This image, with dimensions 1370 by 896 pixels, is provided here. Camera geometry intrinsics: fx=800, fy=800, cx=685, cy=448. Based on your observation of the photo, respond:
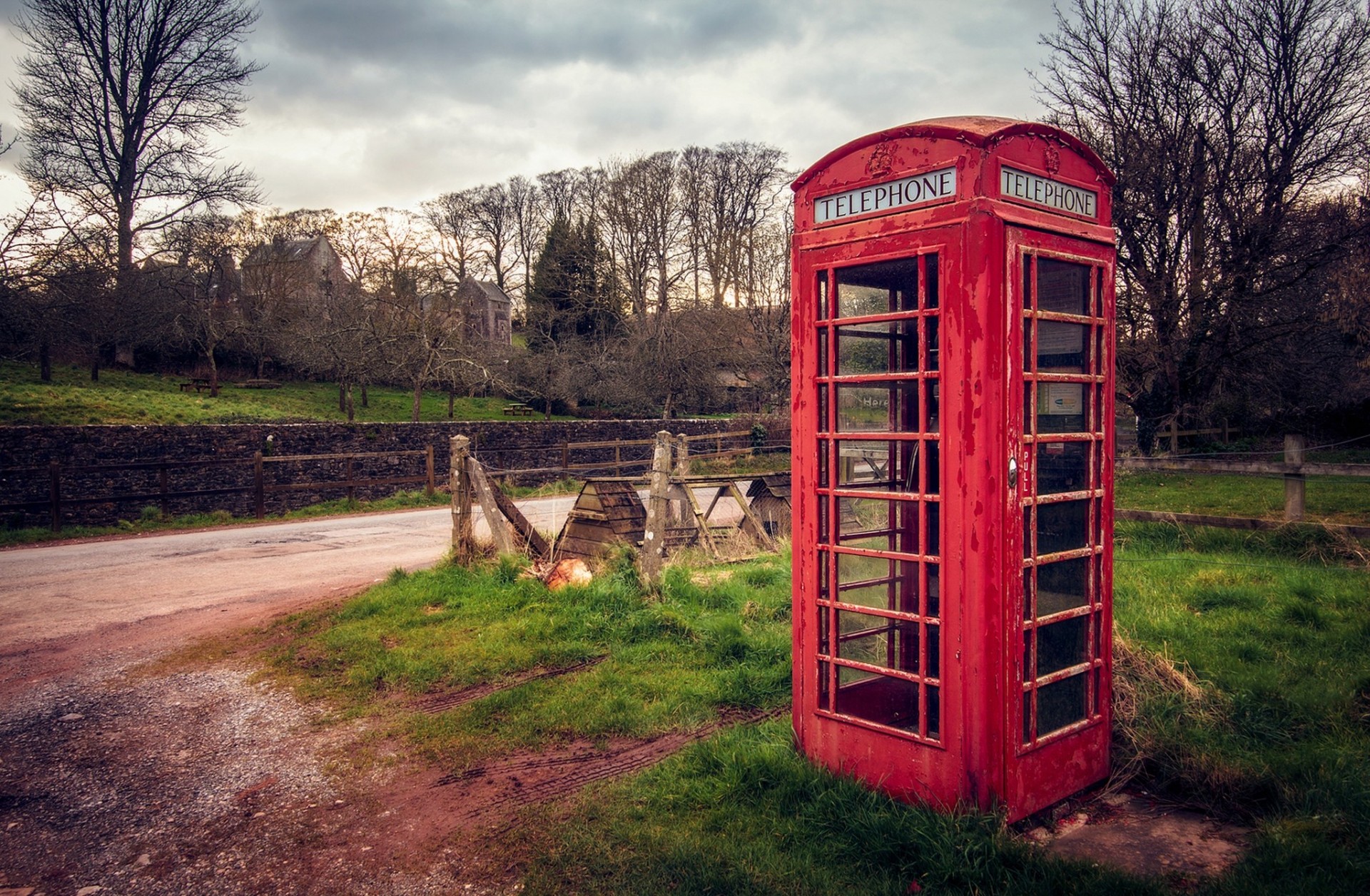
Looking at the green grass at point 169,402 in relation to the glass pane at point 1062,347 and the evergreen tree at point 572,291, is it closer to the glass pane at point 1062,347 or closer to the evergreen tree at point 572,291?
the evergreen tree at point 572,291

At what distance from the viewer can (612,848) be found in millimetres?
3244

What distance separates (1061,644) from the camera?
11.4ft

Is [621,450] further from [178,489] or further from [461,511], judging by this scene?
[461,511]

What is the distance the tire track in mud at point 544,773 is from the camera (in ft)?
12.1

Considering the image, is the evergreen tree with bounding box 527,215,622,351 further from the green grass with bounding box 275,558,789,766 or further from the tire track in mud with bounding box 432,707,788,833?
the tire track in mud with bounding box 432,707,788,833

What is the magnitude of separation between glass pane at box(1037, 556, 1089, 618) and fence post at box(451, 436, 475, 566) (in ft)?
20.9

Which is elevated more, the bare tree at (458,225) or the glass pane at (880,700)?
the bare tree at (458,225)

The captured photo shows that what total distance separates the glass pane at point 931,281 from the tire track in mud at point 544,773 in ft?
8.11

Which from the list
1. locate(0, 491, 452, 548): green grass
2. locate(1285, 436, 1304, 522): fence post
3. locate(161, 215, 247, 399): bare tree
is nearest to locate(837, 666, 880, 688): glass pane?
locate(1285, 436, 1304, 522): fence post

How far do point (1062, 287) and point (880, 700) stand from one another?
2100 millimetres

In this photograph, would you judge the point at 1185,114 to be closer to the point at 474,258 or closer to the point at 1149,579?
the point at 1149,579

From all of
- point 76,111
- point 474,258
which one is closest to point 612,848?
point 76,111

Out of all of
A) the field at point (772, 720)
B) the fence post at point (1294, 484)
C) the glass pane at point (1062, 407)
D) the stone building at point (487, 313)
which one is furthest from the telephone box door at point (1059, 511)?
the stone building at point (487, 313)

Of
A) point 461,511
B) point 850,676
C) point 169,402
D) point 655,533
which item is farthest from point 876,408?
point 169,402
